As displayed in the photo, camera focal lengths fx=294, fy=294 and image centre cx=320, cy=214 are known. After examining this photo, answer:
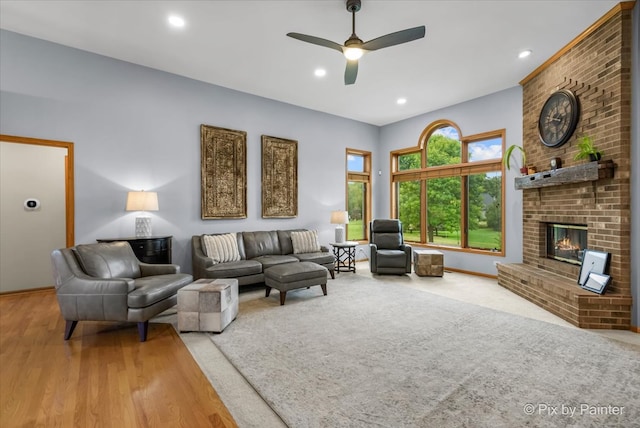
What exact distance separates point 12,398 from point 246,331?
5.59 feet

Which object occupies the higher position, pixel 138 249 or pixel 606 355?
pixel 138 249

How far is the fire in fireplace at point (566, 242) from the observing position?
155 inches

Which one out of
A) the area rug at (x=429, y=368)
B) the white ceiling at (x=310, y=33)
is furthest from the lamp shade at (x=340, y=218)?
the area rug at (x=429, y=368)

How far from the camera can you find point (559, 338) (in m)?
2.89

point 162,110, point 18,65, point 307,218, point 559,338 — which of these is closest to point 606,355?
point 559,338

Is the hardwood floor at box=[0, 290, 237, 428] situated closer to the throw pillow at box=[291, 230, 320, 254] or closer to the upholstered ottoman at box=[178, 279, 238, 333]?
the upholstered ottoman at box=[178, 279, 238, 333]

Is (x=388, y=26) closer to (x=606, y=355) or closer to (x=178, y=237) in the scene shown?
(x=606, y=355)

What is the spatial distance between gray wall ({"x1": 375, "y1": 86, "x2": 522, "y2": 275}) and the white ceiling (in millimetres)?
407

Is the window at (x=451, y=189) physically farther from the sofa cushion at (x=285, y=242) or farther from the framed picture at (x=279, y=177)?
the sofa cushion at (x=285, y=242)

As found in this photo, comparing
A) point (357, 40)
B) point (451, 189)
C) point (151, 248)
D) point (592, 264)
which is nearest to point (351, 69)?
point (357, 40)

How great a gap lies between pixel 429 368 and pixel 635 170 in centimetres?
317

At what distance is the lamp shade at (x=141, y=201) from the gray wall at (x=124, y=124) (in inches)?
15.3

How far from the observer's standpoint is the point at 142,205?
13.6ft

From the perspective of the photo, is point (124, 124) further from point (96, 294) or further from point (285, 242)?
point (285, 242)
